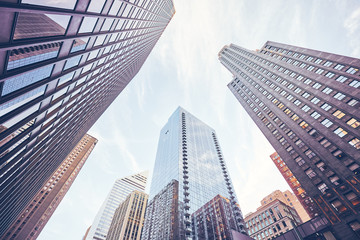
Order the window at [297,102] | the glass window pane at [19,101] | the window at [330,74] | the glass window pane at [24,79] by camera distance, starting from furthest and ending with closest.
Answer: the window at [297,102]
the window at [330,74]
the glass window pane at [19,101]
the glass window pane at [24,79]

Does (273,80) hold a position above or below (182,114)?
below

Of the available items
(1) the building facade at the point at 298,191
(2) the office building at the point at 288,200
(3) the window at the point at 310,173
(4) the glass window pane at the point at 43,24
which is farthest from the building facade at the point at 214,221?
(4) the glass window pane at the point at 43,24

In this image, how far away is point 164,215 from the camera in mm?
59500

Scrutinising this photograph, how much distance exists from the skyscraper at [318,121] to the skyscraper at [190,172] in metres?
34.1

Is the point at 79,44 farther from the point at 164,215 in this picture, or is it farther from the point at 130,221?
the point at 130,221

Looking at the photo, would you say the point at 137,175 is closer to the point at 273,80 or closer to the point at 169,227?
the point at 169,227

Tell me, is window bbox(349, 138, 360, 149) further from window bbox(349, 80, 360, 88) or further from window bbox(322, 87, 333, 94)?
window bbox(322, 87, 333, 94)

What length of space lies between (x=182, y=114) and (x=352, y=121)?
8417 centimetres

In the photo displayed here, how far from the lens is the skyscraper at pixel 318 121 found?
33031mm

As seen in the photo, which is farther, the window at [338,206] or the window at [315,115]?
the window at [315,115]

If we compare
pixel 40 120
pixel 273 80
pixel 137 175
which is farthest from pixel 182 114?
pixel 137 175

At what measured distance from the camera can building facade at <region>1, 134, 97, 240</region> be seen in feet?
263

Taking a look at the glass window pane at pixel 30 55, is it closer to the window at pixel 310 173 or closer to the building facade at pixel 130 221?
the window at pixel 310 173

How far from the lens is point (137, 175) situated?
188 m
